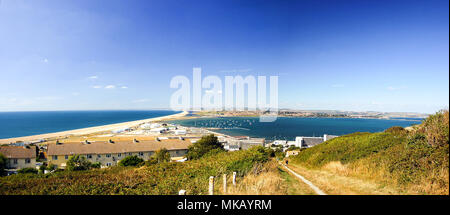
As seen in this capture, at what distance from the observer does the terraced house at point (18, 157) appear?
79.3 ft

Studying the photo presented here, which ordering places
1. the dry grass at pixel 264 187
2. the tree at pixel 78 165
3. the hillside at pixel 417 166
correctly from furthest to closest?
1. the tree at pixel 78 165
2. the dry grass at pixel 264 187
3. the hillside at pixel 417 166

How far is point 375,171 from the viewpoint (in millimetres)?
6688

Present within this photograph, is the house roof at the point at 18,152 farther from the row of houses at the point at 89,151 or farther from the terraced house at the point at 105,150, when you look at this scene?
the terraced house at the point at 105,150

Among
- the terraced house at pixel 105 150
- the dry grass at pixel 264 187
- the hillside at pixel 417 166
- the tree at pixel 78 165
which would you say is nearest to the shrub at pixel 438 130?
the hillside at pixel 417 166

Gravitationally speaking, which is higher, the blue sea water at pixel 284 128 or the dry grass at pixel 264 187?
the dry grass at pixel 264 187

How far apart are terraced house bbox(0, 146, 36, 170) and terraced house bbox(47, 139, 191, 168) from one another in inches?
74.0

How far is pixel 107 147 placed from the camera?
2827 cm

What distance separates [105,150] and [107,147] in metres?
0.78

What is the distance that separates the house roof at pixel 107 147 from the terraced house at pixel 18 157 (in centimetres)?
200

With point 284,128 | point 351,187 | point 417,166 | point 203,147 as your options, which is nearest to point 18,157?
point 203,147
